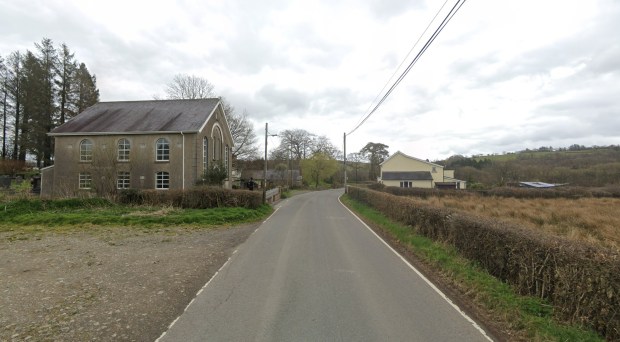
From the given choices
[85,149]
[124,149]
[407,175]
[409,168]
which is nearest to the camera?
[124,149]

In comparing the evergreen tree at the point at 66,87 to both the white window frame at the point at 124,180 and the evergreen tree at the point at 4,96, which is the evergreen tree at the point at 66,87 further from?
the white window frame at the point at 124,180

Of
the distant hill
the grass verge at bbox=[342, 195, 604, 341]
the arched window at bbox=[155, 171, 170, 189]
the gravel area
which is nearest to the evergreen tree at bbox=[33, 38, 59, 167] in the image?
the arched window at bbox=[155, 171, 170, 189]

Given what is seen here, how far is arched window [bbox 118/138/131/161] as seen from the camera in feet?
104

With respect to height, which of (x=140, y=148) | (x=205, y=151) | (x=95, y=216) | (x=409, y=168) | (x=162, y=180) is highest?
(x=140, y=148)

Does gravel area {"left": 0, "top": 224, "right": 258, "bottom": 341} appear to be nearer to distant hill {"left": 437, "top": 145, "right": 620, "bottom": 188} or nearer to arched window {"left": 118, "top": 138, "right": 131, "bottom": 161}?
arched window {"left": 118, "top": 138, "right": 131, "bottom": 161}

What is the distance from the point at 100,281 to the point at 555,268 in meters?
7.67

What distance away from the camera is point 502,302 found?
18.1 ft

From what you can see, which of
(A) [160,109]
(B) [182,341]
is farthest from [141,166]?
(B) [182,341]

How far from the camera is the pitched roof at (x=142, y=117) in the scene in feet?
104

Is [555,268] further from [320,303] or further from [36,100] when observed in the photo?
[36,100]

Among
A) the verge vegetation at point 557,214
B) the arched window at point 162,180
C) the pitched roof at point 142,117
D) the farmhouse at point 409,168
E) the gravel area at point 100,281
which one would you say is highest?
the pitched roof at point 142,117

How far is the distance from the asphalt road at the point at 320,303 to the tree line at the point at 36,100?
4939 cm

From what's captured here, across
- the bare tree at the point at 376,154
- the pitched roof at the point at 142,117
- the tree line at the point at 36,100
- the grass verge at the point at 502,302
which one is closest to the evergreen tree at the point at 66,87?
the tree line at the point at 36,100

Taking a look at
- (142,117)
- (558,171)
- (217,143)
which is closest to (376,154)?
(558,171)
